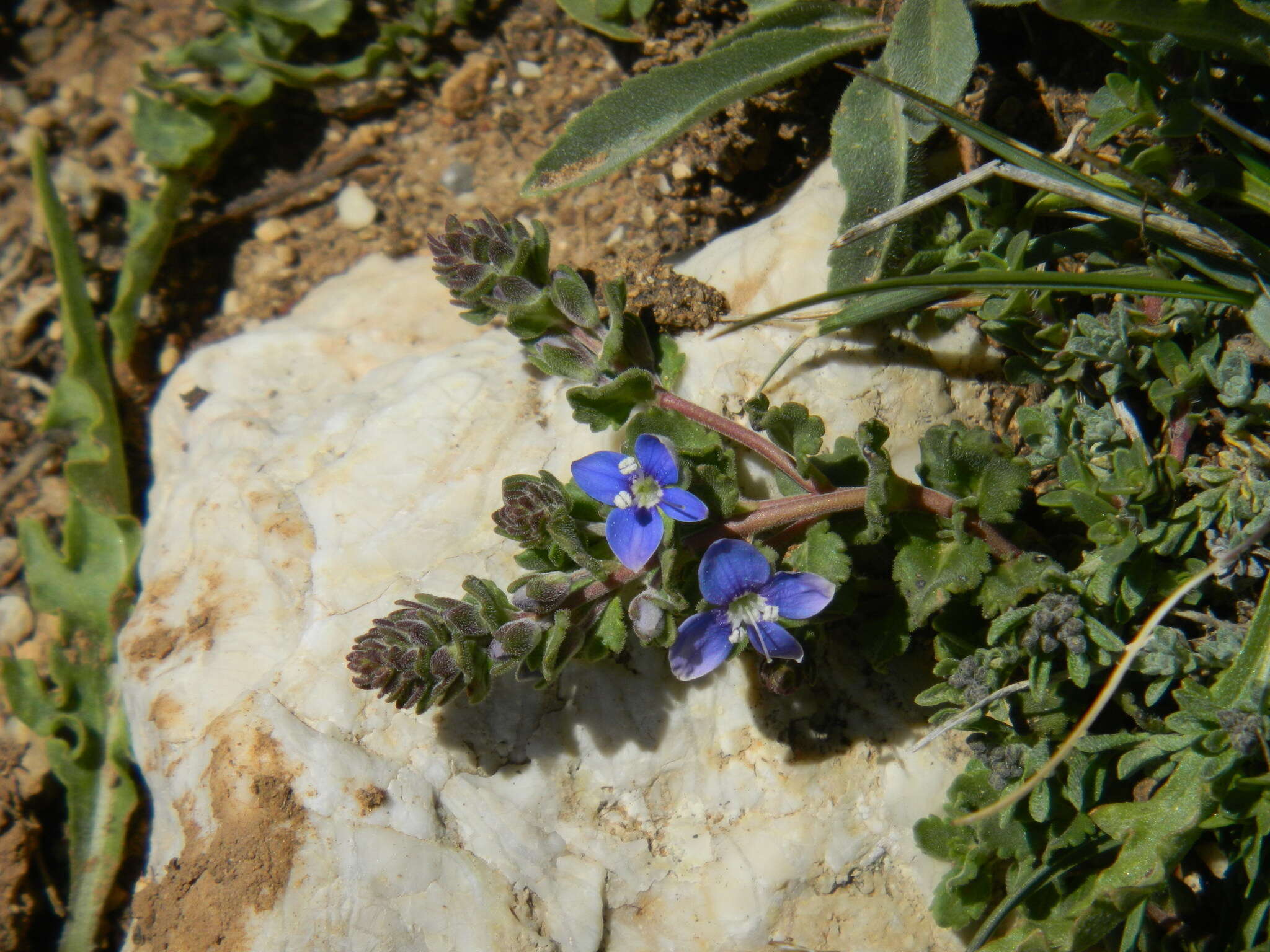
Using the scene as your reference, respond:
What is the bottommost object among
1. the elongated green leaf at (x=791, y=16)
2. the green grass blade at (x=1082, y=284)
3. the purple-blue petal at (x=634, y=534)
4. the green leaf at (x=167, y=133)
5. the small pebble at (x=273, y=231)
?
the small pebble at (x=273, y=231)

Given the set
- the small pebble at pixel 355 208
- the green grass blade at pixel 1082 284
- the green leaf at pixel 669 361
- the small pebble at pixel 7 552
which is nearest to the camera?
the green grass blade at pixel 1082 284

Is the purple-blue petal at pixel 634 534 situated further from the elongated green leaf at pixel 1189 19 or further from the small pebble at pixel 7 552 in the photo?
the small pebble at pixel 7 552

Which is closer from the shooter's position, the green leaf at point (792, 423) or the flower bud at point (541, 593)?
the flower bud at point (541, 593)

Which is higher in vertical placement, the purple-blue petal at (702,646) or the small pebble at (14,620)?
the purple-blue petal at (702,646)

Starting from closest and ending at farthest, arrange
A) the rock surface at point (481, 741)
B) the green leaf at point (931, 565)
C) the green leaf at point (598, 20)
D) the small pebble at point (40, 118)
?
the green leaf at point (931, 565) < the rock surface at point (481, 741) < the green leaf at point (598, 20) < the small pebble at point (40, 118)

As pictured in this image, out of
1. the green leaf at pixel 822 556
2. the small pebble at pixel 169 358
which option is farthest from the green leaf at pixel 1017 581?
the small pebble at pixel 169 358

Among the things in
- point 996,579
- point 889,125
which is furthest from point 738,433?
point 889,125
